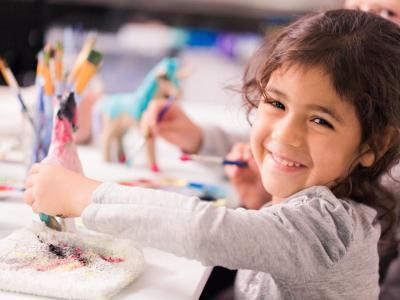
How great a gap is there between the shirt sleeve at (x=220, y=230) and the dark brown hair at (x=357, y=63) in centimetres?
12

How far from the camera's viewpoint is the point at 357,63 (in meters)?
0.63

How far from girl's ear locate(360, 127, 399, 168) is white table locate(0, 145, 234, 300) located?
21 cm

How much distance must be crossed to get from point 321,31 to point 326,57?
39 millimetres

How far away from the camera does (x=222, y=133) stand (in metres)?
1.12

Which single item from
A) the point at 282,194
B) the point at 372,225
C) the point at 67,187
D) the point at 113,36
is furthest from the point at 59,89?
the point at 113,36

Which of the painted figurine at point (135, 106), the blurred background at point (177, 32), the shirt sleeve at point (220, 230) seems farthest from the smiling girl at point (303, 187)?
the blurred background at point (177, 32)

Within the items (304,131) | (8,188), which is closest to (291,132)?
(304,131)

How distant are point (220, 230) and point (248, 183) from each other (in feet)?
1.28

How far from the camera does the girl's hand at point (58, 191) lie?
0.61 m

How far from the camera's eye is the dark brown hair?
2.07 ft

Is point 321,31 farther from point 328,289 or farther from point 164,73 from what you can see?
point 164,73

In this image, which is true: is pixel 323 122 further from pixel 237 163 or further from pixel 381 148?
pixel 237 163

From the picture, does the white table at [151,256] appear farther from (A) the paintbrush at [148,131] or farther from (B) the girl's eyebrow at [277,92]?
(B) the girl's eyebrow at [277,92]

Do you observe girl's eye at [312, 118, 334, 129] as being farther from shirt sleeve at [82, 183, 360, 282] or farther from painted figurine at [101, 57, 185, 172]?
painted figurine at [101, 57, 185, 172]
